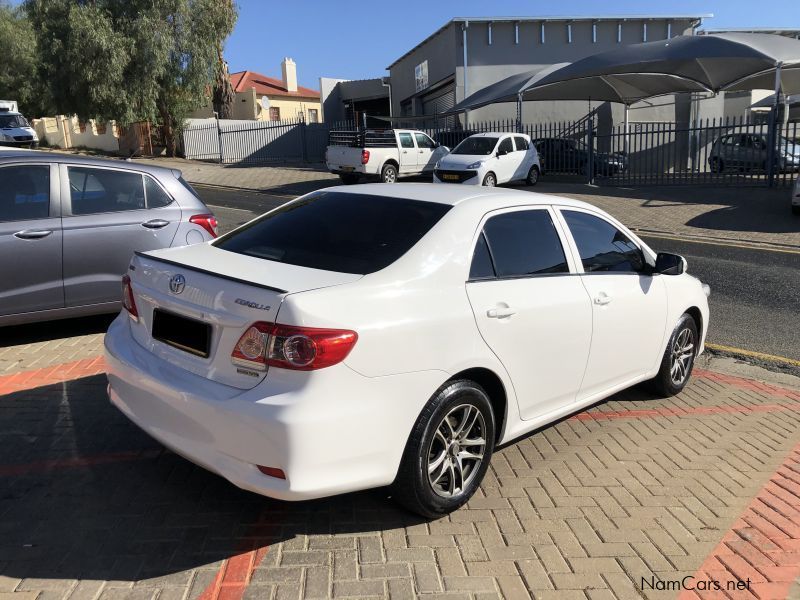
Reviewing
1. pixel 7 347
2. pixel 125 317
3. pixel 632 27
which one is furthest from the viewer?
pixel 632 27

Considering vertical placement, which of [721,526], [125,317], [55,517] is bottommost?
[721,526]

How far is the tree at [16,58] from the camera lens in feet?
136

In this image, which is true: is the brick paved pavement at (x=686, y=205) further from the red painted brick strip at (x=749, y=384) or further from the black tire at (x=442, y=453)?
the black tire at (x=442, y=453)

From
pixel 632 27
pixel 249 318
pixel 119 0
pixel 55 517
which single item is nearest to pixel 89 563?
pixel 55 517

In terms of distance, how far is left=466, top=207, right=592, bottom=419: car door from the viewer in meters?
3.49

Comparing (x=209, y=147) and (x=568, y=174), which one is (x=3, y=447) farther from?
(x=209, y=147)

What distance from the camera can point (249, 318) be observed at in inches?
114

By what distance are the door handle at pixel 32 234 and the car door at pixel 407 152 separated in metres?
17.2

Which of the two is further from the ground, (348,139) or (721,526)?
(348,139)

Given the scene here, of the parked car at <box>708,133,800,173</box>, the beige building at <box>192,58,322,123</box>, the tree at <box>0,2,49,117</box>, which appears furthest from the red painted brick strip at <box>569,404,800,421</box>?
the beige building at <box>192,58,322,123</box>

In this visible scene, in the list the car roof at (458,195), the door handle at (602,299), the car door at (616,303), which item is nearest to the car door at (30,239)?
the car roof at (458,195)

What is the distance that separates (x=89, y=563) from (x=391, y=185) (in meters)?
2.62

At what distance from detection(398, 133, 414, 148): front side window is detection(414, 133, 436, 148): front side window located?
335 mm

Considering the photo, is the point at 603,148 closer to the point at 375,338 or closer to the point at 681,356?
the point at 681,356
